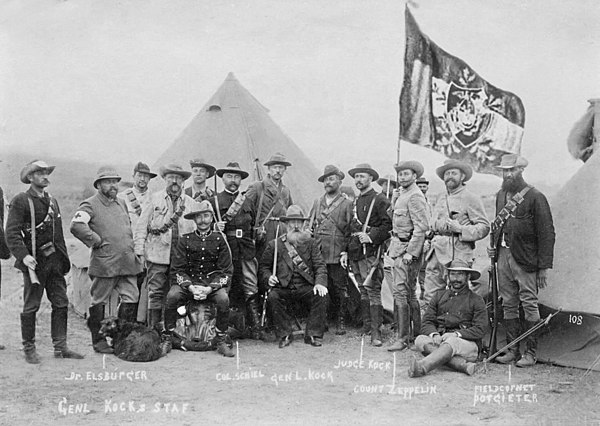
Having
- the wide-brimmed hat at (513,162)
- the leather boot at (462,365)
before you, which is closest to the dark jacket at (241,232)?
the leather boot at (462,365)

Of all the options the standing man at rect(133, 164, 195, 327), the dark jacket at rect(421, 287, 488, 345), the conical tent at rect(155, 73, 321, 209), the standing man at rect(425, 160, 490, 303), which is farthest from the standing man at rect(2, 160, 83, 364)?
the standing man at rect(425, 160, 490, 303)

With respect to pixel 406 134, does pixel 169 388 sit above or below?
below

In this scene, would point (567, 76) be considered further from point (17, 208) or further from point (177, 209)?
point (17, 208)

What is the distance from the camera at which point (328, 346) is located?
5820 millimetres

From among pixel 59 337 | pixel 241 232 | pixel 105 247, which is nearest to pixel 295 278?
pixel 241 232

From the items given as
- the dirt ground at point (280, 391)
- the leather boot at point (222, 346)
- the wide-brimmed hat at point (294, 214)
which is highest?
the wide-brimmed hat at point (294, 214)

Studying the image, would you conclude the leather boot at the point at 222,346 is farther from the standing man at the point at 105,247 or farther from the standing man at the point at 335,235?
the standing man at the point at 335,235

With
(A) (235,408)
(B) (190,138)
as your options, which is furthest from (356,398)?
(B) (190,138)

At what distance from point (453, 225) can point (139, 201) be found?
3.49 m

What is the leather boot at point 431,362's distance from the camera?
470cm

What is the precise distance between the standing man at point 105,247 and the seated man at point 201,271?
442 millimetres

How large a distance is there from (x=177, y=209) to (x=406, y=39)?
2.97 metres

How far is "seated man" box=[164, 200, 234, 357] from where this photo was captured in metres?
5.50

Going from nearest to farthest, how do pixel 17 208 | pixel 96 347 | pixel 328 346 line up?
pixel 17 208 → pixel 96 347 → pixel 328 346
